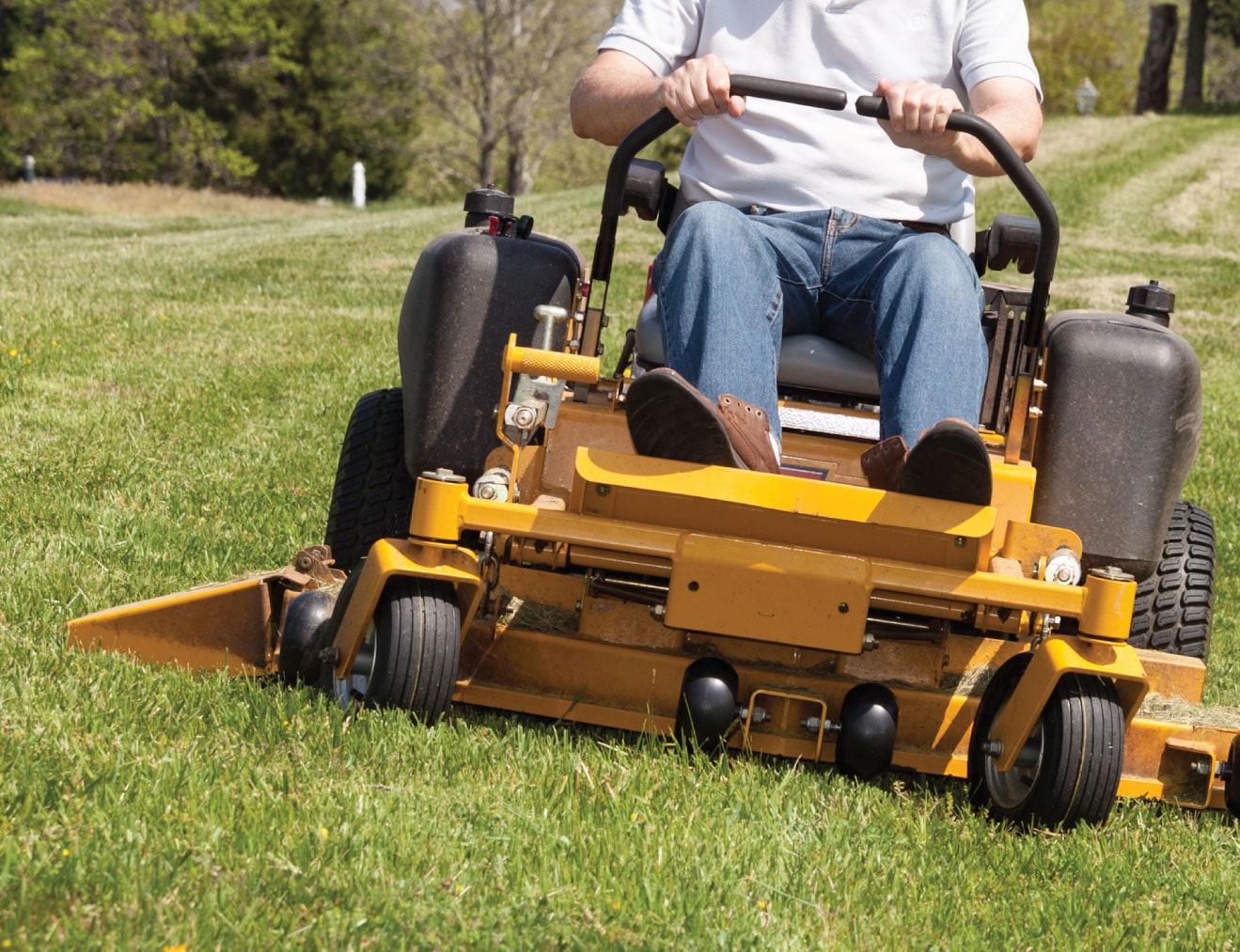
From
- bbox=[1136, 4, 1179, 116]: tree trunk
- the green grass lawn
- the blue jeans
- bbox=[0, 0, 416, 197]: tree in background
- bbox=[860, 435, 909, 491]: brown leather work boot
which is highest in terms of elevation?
bbox=[1136, 4, 1179, 116]: tree trunk

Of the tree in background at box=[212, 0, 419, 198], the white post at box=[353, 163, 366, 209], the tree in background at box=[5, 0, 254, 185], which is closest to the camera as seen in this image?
the white post at box=[353, 163, 366, 209]

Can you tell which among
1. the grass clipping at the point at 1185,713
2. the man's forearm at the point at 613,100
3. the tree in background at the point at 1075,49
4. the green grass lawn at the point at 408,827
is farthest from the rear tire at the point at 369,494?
the tree in background at the point at 1075,49

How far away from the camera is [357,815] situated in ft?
7.12

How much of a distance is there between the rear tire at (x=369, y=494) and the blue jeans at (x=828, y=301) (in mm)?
833

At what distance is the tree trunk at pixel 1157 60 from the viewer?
31.8 metres

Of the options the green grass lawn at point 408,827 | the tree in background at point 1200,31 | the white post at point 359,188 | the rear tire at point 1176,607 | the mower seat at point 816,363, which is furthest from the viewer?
the tree in background at point 1200,31

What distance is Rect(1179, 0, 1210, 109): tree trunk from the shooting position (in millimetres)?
31797

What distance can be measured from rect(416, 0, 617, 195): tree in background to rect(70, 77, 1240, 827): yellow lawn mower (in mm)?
31211

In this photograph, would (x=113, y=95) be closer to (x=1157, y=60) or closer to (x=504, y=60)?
(x=504, y=60)

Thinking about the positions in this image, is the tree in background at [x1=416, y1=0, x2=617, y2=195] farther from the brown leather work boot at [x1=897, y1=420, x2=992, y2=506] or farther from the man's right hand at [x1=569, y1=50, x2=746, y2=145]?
the brown leather work boot at [x1=897, y1=420, x2=992, y2=506]

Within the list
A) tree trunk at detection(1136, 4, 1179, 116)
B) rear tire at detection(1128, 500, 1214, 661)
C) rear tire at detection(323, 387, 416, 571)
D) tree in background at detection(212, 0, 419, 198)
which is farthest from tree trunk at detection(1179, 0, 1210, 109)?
rear tire at detection(323, 387, 416, 571)

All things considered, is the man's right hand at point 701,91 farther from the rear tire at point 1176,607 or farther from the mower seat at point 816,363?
the rear tire at point 1176,607

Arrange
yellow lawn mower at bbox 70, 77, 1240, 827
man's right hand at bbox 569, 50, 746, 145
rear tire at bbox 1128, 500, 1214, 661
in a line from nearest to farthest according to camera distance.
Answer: yellow lawn mower at bbox 70, 77, 1240, 827
man's right hand at bbox 569, 50, 746, 145
rear tire at bbox 1128, 500, 1214, 661

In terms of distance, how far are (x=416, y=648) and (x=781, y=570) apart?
0.61 m
